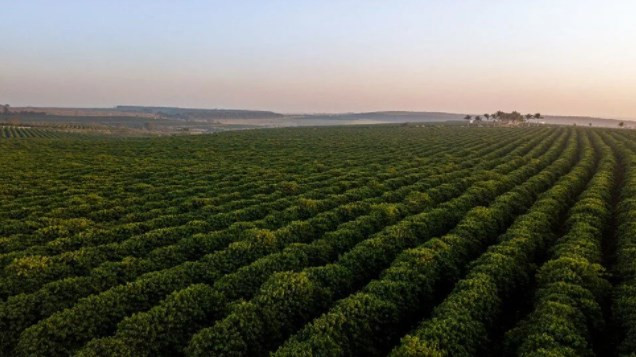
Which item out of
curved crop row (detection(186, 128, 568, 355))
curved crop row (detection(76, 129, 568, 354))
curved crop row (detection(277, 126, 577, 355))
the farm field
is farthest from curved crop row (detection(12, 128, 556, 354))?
curved crop row (detection(277, 126, 577, 355))

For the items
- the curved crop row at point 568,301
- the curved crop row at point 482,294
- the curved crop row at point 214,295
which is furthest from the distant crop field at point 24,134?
the curved crop row at point 568,301

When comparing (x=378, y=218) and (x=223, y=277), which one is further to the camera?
(x=378, y=218)

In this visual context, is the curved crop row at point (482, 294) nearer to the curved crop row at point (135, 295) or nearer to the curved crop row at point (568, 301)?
the curved crop row at point (568, 301)

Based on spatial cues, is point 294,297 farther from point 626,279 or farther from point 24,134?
point 24,134

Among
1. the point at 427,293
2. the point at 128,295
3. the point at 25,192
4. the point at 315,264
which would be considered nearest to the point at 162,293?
the point at 128,295

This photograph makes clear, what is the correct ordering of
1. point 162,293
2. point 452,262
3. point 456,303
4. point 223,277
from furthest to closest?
point 452,262
point 223,277
point 162,293
point 456,303

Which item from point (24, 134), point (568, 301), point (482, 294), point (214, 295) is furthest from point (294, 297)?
point (24, 134)

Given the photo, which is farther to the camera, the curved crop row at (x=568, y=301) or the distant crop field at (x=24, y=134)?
the distant crop field at (x=24, y=134)

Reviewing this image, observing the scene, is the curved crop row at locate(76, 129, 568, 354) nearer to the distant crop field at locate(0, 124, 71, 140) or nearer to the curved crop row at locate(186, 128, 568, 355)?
the curved crop row at locate(186, 128, 568, 355)

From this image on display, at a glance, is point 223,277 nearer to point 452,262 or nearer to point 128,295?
point 128,295
